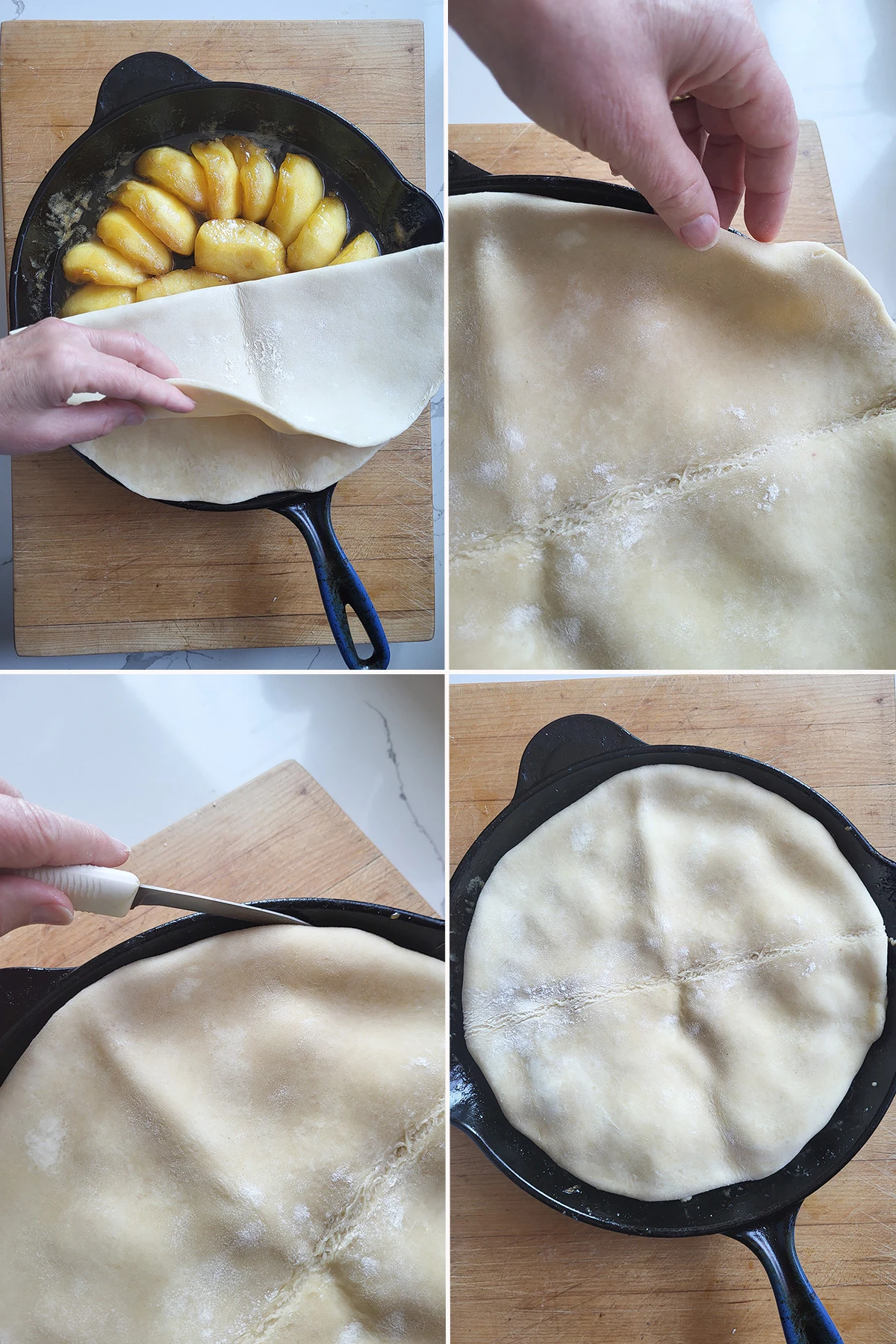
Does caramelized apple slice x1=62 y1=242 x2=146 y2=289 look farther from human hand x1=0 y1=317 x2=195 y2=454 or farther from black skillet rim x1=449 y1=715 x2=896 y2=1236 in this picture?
black skillet rim x1=449 y1=715 x2=896 y2=1236

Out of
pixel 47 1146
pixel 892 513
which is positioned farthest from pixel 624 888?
pixel 47 1146

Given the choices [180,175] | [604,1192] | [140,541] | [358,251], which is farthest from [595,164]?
[604,1192]

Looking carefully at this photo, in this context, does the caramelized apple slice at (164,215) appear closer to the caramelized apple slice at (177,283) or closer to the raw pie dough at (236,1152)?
the caramelized apple slice at (177,283)

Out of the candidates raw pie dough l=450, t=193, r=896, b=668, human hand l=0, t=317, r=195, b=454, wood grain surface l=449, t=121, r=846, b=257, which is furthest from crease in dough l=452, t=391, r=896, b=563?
human hand l=0, t=317, r=195, b=454

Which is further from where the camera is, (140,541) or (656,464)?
(140,541)

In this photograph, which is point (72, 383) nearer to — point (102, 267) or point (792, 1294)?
point (102, 267)
